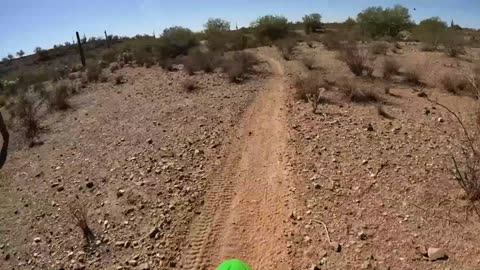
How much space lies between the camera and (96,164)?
8.11 metres

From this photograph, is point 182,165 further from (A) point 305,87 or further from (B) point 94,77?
(B) point 94,77

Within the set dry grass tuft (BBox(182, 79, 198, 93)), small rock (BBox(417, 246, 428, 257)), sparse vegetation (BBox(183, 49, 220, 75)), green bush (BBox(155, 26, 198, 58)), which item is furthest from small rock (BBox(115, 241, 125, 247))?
green bush (BBox(155, 26, 198, 58))

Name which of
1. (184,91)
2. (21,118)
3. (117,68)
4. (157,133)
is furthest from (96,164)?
(117,68)

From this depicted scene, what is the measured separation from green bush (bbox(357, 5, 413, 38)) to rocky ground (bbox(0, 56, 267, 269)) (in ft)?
69.6

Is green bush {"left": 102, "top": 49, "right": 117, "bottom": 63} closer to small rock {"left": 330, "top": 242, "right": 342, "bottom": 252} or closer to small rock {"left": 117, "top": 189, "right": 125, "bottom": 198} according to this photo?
small rock {"left": 117, "top": 189, "right": 125, "bottom": 198}

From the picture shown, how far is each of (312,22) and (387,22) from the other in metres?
10.6

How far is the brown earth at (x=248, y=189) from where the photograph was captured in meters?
4.94

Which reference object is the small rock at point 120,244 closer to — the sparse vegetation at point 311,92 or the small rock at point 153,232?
the small rock at point 153,232

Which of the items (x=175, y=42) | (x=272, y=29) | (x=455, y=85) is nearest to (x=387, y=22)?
(x=272, y=29)

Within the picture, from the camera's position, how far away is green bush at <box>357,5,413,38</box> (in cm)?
3009

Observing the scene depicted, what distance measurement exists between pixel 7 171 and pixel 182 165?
4.55 m

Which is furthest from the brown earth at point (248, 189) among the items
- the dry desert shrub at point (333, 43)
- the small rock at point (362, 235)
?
the dry desert shrub at point (333, 43)

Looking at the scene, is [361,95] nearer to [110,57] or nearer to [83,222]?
[83,222]

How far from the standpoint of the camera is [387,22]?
3023 centimetres
